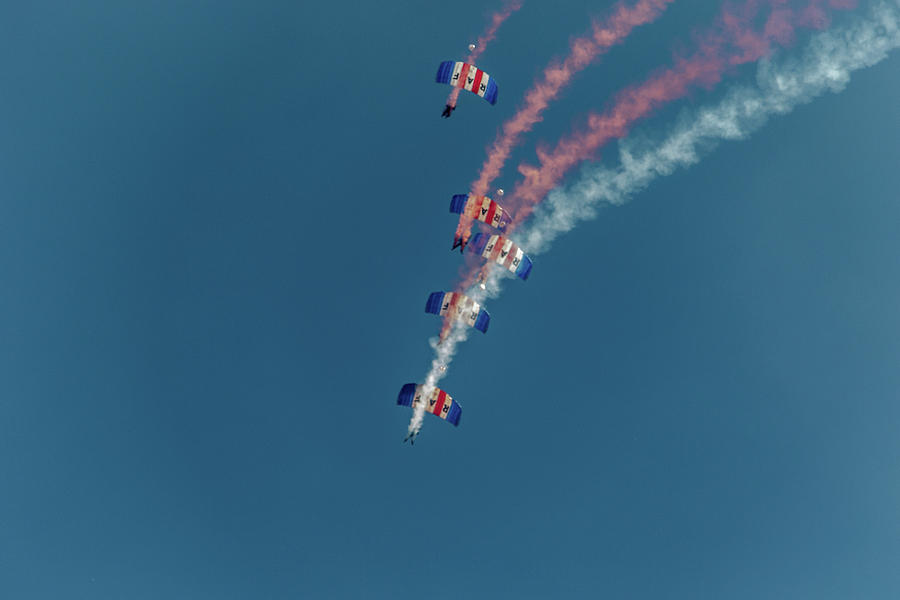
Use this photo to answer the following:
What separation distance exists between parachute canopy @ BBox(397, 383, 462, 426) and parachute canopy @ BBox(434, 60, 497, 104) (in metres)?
16.4

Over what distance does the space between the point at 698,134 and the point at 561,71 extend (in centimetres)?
930

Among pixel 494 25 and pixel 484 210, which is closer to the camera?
pixel 484 210

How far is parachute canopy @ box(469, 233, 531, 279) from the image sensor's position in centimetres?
2855

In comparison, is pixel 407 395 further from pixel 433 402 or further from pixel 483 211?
pixel 483 211

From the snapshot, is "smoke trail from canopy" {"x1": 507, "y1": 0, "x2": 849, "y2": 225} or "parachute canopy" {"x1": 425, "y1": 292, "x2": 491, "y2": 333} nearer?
"parachute canopy" {"x1": 425, "y1": 292, "x2": 491, "y2": 333}

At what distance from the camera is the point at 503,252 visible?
28.6 meters

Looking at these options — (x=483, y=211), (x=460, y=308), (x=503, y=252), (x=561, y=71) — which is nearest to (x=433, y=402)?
(x=460, y=308)

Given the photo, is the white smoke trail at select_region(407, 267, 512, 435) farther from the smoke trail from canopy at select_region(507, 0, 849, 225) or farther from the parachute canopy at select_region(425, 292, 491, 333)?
the smoke trail from canopy at select_region(507, 0, 849, 225)

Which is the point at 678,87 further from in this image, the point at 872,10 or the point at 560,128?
the point at 872,10

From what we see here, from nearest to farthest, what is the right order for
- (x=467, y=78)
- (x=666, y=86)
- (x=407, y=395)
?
(x=467, y=78), (x=407, y=395), (x=666, y=86)

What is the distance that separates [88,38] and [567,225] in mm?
37327

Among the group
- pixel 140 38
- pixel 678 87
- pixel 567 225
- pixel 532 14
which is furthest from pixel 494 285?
pixel 140 38

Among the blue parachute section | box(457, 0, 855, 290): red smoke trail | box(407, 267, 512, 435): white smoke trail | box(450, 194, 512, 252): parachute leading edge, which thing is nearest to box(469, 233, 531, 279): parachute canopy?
box(450, 194, 512, 252): parachute leading edge

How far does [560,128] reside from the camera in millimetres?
34688
